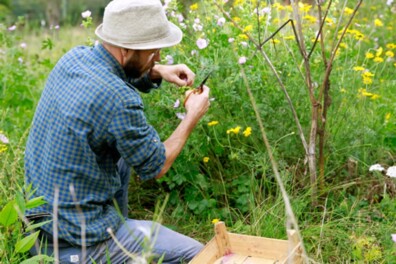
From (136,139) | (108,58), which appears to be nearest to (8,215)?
(136,139)

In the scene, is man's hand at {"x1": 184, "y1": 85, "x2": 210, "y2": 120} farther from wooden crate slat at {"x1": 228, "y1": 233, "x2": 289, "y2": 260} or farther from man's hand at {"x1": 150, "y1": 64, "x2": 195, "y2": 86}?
wooden crate slat at {"x1": 228, "y1": 233, "x2": 289, "y2": 260}

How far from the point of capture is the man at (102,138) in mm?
2523

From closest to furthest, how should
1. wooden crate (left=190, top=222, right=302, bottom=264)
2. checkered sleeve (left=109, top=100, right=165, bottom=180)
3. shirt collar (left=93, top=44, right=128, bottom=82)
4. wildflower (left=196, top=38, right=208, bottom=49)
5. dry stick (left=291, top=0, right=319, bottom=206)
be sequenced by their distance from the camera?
checkered sleeve (left=109, top=100, right=165, bottom=180) < shirt collar (left=93, top=44, right=128, bottom=82) < wooden crate (left=190, top=222, right=302, bottom=264) < dry stick (left=291, top=0, right=319, bottom=206) < wildflower (left=196, top=38, right=208, bottom=49)

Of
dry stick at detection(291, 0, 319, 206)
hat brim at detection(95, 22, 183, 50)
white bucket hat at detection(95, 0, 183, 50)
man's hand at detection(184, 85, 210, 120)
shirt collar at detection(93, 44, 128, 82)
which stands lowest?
dry stick at detection(291, 0, 319, 206)

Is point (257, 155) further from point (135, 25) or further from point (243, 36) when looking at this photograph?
point (135, 25)

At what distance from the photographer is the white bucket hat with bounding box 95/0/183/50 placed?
8.52 feet

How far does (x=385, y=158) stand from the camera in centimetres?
344

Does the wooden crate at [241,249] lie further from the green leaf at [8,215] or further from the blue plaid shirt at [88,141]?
the green leaf at [8,215]

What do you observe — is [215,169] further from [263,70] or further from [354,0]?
[354,0]

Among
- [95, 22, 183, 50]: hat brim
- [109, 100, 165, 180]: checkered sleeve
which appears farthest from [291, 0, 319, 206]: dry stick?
[109, 100, 165, 180]: checkered sleeve

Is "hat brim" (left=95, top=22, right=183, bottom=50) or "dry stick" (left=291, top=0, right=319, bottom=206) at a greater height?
"hat brim" (left=95, top=22, right=183, bottom=50)

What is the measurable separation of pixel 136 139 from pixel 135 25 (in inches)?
16.6

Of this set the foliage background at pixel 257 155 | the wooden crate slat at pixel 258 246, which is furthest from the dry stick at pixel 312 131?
the wooden crate slat at pixel 258 246

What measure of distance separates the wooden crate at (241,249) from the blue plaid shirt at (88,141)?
380 millimetres
